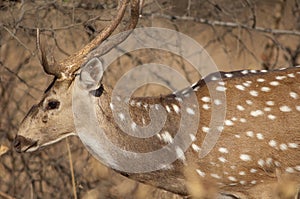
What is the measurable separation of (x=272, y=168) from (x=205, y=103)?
0.74 meters

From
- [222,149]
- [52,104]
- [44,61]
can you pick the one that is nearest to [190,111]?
[222,149]

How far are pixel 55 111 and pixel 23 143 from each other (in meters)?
0.36

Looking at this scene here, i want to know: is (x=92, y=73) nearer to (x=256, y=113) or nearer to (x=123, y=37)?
(x=123, y=37)

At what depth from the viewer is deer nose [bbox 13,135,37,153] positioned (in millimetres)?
6250

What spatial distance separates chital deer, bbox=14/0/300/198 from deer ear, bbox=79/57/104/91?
80mm

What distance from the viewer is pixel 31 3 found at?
891 centimetres

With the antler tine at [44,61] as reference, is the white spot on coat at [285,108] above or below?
below

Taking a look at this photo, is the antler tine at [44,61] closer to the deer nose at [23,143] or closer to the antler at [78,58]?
the antler at [78,58]

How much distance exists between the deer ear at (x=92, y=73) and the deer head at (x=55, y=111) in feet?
0.33

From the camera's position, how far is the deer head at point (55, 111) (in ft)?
20.3

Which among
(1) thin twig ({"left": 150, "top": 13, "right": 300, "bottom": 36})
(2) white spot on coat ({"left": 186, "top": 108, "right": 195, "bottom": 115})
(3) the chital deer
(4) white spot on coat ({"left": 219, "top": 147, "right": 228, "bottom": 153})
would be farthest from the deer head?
(1) thin twig ({"left": 150, "top": 13, "right": 300, "bottom": 36})

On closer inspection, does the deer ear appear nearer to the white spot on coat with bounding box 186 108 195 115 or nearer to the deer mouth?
the deer mouth

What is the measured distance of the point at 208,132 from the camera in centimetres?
627

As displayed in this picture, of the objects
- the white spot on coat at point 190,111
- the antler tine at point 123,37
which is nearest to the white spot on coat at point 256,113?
the white spot on coat at point 190,111
